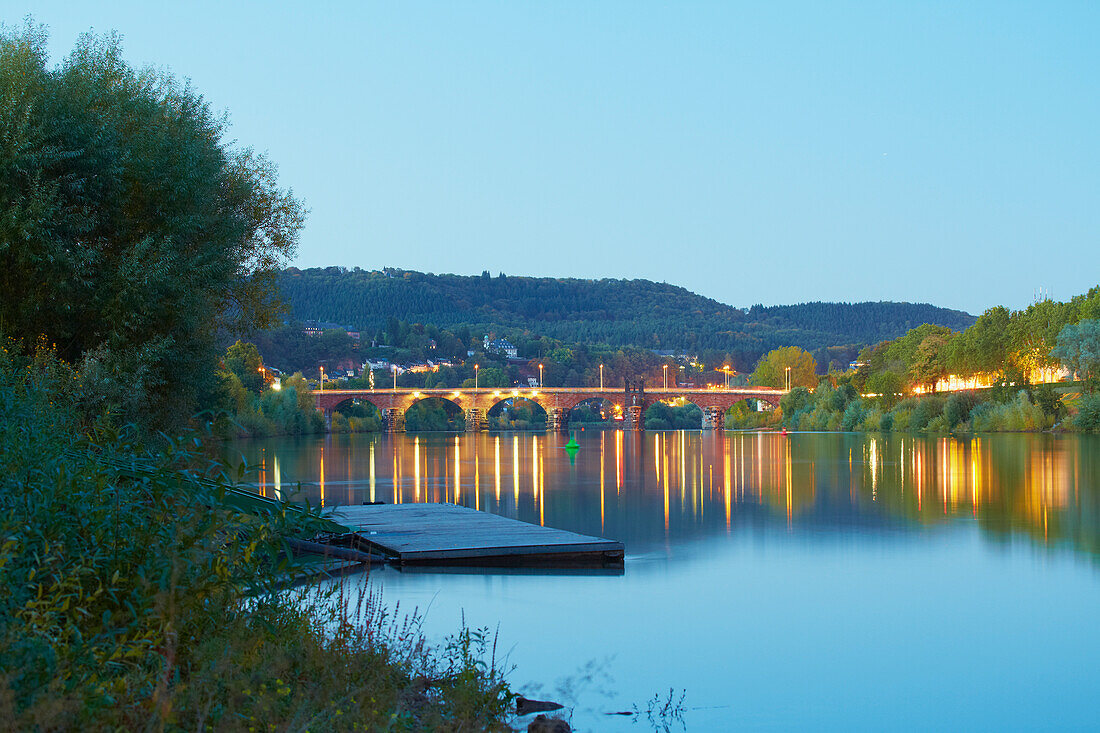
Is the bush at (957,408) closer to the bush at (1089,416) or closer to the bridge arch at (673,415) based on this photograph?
the bush at (1089,416)

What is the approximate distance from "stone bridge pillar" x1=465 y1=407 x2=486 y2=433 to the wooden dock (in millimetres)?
88067

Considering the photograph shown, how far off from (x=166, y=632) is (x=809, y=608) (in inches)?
299

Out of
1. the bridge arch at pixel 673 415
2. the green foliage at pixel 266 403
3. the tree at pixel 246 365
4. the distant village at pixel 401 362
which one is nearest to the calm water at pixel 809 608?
the green foliage at pixel 266 403

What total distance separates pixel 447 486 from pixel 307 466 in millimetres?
9199

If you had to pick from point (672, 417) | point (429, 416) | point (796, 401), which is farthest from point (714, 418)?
point (429, 416)

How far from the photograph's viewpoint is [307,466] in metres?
34.2

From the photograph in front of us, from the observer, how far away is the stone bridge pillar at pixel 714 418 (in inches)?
4038

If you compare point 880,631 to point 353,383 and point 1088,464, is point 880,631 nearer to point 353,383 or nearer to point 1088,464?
point 1088,464

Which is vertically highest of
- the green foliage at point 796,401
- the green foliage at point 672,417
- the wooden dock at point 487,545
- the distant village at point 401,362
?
the distant village at point 401,362

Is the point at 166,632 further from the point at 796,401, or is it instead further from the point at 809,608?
the point at 796,401

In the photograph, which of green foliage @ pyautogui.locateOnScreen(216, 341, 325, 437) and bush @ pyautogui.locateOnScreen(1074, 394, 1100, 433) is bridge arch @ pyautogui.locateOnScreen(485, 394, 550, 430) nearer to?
green foliage @ pyautogui.locateOnScreen(216, 341, 325, 437)

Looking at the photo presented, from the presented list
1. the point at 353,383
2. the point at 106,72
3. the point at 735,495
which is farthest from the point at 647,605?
the point at 353,383

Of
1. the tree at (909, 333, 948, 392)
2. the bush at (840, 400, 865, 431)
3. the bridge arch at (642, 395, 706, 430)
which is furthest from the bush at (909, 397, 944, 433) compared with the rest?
the bridge arch at (642, 395, 706, 430)

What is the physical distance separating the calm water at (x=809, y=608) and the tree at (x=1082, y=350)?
140ft
